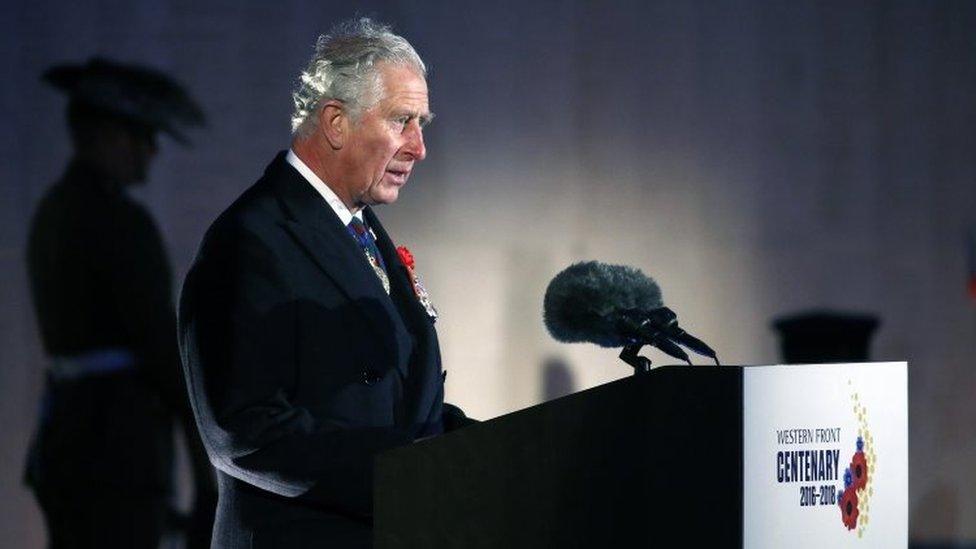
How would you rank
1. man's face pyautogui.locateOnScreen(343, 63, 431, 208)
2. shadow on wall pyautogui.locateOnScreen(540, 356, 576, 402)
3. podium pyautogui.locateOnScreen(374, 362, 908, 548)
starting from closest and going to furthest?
podium pyautogui.locateOnScreen(374, 362, 908, 548), man's face pyautogui.locateOnScreen(343, 63, 431, 208), shadow on wall pyautogui.locateOnScreen(540, 356, 576, 402)

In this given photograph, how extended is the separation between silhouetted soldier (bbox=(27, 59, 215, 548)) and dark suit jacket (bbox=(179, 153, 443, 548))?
1712 millimetres

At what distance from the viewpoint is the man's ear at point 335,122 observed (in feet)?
5.88

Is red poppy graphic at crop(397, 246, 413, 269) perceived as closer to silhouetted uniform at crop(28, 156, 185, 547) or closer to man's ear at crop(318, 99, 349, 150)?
man's ear at crop(318, 99, 349, 150)

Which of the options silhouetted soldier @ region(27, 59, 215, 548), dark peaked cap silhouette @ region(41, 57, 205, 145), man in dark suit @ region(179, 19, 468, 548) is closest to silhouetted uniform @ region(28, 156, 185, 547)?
silhouetted soldier @ region(27, 59, 215, 548)

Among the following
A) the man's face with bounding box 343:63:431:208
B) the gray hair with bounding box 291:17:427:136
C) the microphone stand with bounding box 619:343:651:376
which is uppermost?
the gray hair with bounding box 291:17:427:136

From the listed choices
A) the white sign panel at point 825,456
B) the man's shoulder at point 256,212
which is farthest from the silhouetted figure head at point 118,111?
the white sign panel at point 825,456

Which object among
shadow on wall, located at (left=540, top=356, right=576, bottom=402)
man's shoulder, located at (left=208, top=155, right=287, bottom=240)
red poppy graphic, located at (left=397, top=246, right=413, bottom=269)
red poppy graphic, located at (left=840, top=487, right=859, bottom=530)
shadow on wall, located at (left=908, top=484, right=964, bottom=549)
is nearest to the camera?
red poppy graphic, located at (left=840, top=487, right=859, bottom=530)

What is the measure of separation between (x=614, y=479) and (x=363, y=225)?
742 mm

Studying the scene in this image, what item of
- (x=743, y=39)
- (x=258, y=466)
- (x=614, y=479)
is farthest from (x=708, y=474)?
(x=743, y=39)

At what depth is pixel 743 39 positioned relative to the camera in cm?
409

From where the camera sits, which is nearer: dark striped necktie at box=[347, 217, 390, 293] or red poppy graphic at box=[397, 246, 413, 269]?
dark striped necktie at box=[347, 217, 390, 293]

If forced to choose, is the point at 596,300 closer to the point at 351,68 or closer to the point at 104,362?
the point at 351,68

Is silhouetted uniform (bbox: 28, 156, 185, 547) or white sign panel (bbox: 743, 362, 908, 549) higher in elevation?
silhouetted uniform (bbox: 28, 156, 185, 547)

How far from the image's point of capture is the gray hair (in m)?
1.78
